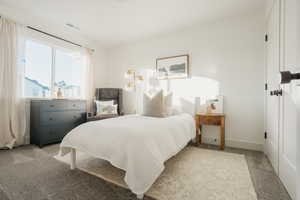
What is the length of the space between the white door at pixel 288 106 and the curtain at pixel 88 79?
3.79 metres

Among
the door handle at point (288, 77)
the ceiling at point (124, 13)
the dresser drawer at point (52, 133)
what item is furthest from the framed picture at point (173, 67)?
the door handle at point (288, 77)

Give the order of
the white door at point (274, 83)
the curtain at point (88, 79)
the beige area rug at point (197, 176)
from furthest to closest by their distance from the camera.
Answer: the curtain at point (88, 79), the white door at point (274, 83), the beige area rug at point (197, 176)

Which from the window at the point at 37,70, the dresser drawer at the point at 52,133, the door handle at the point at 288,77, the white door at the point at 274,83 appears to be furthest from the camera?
the window at the point at 37,70

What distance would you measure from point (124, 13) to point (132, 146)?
2500mm

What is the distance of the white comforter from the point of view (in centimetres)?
117

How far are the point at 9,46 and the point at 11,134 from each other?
158 centimetres

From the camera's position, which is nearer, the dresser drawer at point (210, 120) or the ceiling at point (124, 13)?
the ceiling at point (124, 13)

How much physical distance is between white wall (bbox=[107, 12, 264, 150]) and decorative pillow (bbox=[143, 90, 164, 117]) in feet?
3.17

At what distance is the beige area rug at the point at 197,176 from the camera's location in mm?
1263

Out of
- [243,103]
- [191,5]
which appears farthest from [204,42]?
[243,103]

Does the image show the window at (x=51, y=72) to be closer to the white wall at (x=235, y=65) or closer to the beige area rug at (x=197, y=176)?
the beige area rug at (x=197, y=176)

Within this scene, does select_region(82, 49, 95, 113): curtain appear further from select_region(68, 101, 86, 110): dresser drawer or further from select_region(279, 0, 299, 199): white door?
select_region(279, 0, 299, 199): white door

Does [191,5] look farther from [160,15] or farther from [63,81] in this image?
[63,81]

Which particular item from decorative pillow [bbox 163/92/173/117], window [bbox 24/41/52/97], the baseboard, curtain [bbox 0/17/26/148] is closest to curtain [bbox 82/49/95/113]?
window [bbox 24/41/52/97]
